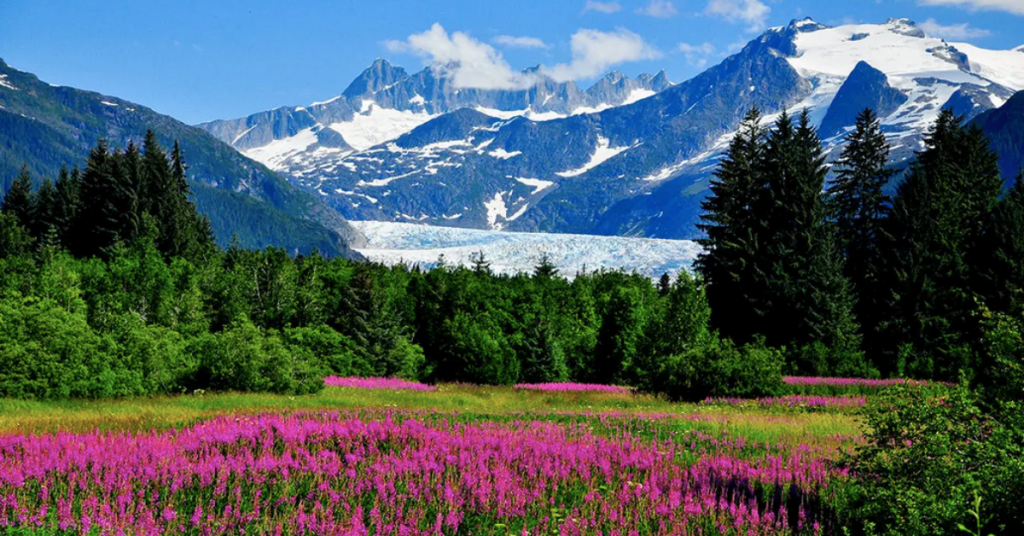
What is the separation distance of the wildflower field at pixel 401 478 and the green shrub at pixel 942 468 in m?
0.87

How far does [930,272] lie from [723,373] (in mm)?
23006

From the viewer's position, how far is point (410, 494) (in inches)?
323

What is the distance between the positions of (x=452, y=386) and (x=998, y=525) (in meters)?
28.8

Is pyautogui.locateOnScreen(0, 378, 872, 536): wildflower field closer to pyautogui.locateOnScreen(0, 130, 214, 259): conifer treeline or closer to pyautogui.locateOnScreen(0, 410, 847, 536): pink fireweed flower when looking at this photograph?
pyautogui.locateOnScreen(0, 410, 847, 536): pink fireweed flower

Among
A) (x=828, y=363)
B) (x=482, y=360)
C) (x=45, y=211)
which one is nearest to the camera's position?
(x=482, y=360)

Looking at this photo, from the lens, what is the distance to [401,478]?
883 cm

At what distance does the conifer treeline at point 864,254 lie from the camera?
131 feet

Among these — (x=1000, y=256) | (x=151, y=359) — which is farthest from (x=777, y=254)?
(x=151, y=359)

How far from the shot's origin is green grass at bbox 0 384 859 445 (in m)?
13.5

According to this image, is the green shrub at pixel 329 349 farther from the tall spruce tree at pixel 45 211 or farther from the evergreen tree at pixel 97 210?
the tall spruce tree at pixel 45 211

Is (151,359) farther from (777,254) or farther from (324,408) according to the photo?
(777,254)

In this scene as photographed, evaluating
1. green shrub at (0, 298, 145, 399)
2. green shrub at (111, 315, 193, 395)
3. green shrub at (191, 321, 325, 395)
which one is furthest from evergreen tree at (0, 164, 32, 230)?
green shrub at (0, 298, 145, 399)

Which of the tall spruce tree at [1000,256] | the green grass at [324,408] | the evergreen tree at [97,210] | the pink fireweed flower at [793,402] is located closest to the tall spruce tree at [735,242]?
the tall spruce tree at [1000,256]

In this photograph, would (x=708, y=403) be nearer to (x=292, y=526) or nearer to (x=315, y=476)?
(x=315, y=476)
